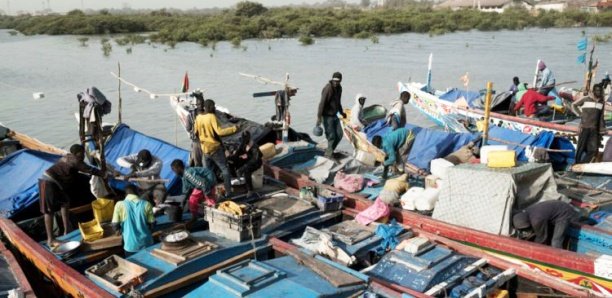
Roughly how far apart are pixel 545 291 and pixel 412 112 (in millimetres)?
13362

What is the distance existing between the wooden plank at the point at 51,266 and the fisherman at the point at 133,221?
2.07 ft

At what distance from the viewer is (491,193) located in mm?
6410

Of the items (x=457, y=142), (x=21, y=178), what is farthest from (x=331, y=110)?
(x=21, y=178)

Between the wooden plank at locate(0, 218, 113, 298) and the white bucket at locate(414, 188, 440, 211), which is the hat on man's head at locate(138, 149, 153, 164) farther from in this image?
the white bucket at locate(414, 188, 440, 211)

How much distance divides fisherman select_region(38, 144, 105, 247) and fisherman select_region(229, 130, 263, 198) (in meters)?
2.12

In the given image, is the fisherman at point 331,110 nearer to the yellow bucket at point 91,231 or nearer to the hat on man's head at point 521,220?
the hat on man's head at point 521,220

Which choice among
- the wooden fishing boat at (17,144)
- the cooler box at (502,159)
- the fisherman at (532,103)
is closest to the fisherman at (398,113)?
the cooler box at (502,159)

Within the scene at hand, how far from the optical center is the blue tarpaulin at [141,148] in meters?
8.24

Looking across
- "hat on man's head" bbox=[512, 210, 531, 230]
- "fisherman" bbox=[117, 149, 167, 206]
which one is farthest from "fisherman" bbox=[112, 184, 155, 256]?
"hat on man's head" bbox=[512, 210, 531, 230]

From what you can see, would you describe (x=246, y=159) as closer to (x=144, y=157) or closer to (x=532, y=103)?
(x=144, y=157)

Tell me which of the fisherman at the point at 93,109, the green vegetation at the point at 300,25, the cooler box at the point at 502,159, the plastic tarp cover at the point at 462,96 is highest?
the green vegetation at the point at 300,25

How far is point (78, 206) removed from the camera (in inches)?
294

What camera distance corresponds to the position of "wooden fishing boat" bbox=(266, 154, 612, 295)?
5707 mm

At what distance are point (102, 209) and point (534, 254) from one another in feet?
17.3
